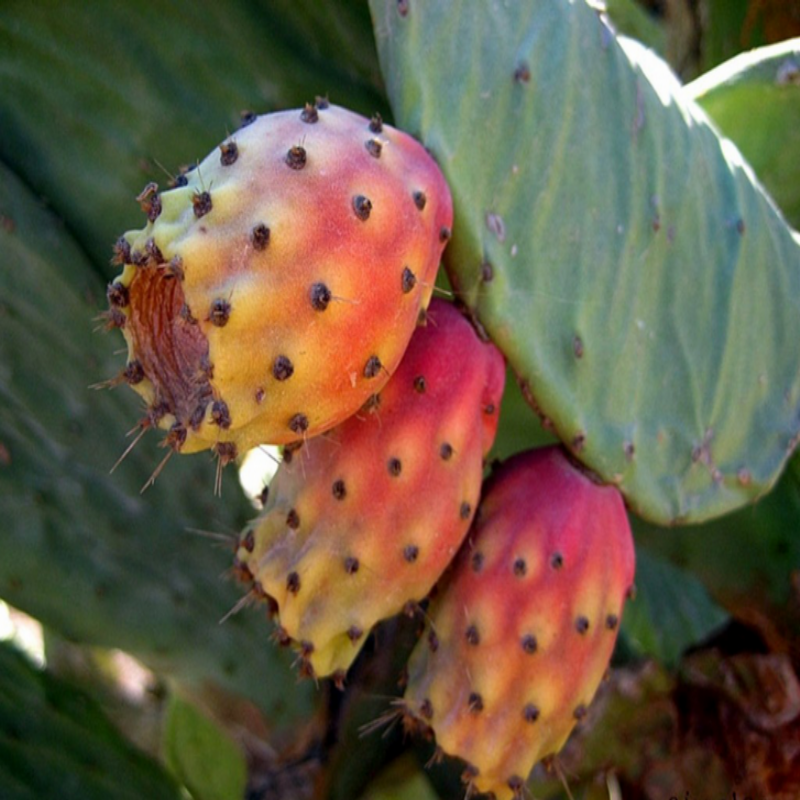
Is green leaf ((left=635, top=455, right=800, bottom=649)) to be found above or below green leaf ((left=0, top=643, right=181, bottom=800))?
below

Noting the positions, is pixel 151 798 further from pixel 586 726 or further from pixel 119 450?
pixel 586 726

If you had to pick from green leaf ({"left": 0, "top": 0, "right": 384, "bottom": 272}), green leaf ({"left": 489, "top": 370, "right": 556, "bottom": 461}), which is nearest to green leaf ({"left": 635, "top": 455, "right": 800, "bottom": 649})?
green leaf ({"left": 489, "top": 370, "right": 556, "bottom": 461})

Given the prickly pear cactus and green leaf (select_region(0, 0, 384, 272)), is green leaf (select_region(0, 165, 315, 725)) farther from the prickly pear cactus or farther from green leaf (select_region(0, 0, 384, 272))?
green leaf (select_region(0, 0, 384, 272))

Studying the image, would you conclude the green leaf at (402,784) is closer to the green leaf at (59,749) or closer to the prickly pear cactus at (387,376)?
the prickly pear cactus at (387,376)

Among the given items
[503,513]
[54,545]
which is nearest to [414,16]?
[503,513]

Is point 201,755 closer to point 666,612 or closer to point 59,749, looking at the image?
point 59,749

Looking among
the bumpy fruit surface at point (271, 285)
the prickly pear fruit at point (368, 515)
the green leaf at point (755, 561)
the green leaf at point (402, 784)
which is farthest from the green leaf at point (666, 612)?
the bumpy fruit surface at point (271, 285)
